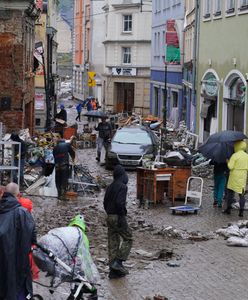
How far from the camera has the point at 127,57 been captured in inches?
2557

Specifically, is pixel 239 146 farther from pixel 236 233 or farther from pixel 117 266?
pixel 117 266

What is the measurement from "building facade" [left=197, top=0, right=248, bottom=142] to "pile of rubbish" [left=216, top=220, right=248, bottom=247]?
1110cm

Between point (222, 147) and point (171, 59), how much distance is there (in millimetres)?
25931

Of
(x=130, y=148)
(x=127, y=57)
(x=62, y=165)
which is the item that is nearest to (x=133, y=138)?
(x=130, y=148)

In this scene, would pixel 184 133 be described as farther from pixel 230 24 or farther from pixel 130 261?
pixel 130 261

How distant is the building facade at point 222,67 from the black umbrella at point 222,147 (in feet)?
27.7

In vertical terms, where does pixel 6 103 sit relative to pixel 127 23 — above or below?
below

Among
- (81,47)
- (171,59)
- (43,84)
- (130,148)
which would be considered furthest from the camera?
(81,47)

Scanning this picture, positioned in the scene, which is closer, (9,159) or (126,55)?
(9,159)

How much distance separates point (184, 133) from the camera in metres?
37.3

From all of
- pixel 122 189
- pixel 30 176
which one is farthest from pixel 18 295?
pixel 30 176

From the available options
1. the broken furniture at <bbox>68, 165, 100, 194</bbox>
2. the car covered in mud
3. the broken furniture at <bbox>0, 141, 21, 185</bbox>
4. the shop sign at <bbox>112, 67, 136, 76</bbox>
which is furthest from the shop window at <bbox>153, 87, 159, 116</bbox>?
the broken furniture at <bbox>68, 165, 100, 194</bbox>

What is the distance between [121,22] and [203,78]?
107 feet

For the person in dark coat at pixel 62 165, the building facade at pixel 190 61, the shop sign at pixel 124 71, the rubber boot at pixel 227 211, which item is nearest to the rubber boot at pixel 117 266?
the rubber boot at pixel 227 211
